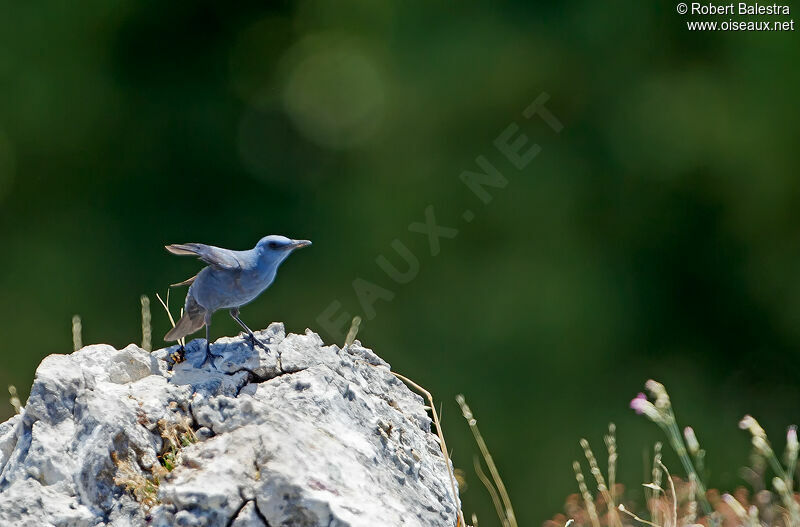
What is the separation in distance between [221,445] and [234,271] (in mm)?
678

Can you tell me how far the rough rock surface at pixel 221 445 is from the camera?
218 cm

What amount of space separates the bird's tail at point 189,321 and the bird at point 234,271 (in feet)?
0.24

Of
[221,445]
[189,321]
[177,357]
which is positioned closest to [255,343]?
[177,357]

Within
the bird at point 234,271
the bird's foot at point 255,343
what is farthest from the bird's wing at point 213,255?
the bird's foot at point 255,343

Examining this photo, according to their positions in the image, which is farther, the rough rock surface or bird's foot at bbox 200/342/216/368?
bird's foot at bbox 200/342/216/368

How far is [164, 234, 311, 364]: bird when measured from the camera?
2783 mm

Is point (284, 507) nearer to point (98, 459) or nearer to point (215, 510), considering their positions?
point (215, 510)

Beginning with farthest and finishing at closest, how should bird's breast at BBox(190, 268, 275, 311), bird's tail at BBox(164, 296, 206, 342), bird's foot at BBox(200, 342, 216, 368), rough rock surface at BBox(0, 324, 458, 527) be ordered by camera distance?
bird's tail at BBox(164, 296, 206, 342) → bird's breast at BBox(190, 268, 275, 311) → bird's foot at BBox(200, 342, 216, 368) → rough rock surface at BBox(0, 324, 458, 527)

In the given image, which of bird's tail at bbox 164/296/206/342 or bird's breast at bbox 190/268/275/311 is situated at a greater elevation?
bird's breast at bbox 190/268/275/311

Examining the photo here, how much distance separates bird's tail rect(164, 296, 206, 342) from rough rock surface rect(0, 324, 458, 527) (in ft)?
0.67

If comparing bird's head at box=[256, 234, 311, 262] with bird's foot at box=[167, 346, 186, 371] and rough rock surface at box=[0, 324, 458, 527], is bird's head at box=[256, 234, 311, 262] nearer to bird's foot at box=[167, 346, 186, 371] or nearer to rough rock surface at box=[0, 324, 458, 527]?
rough rock surface at box=[0, 324, 458, 527]

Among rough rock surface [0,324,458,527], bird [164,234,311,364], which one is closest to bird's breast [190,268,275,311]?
bird [164,234,311,364]

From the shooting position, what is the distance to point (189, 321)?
3039 millimetres

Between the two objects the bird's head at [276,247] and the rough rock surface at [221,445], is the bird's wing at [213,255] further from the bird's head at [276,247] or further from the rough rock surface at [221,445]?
Result: the rough rock surface at [221,445]
